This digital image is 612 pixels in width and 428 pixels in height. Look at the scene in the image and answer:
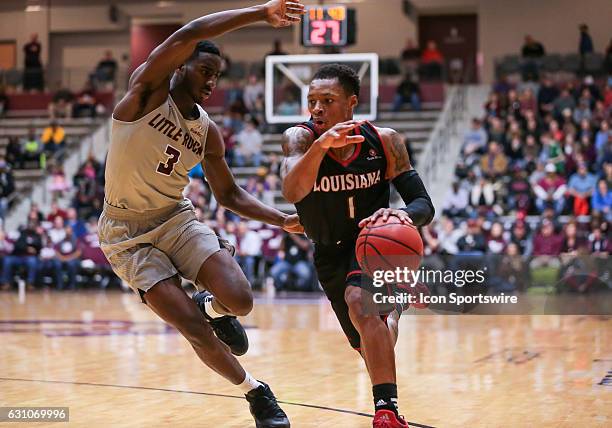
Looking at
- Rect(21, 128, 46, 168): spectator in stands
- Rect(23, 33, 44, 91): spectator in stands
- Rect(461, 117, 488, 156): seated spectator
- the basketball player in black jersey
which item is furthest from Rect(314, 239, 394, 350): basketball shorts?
Rect(23, 33, 44, 91): spectator in stands

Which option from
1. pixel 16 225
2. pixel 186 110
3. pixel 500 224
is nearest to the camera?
pixel 186 110

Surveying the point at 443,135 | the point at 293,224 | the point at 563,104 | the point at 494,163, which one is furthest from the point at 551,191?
the point at 293,224

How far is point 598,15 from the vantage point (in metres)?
25.7

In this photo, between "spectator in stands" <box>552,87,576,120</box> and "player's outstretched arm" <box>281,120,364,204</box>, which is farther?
"spectator in stands" <box>552,87,576,120</box>

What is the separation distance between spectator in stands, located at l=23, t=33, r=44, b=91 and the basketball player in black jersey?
2256 cm

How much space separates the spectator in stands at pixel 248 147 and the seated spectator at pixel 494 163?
205 inches

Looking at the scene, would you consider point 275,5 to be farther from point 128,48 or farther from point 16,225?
point 128,48

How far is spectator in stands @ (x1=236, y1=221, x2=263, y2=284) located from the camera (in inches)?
717

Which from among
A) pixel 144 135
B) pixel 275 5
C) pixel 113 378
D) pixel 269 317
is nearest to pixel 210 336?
pixel 144 135

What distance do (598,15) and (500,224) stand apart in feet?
37.9

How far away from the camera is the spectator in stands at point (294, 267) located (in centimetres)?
1769

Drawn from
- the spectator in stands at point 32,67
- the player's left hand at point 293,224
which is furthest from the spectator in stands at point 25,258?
the player's left hand at point 293,224

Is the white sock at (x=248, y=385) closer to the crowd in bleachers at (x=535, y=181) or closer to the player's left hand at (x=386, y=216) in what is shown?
the player's left hand at (x=386, y=216)

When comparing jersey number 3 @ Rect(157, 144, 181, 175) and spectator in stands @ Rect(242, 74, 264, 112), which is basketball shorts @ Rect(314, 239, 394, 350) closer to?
jersey number 3 @ Rect(157, 144, 181, 175)
